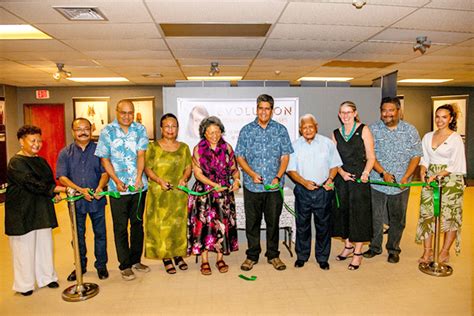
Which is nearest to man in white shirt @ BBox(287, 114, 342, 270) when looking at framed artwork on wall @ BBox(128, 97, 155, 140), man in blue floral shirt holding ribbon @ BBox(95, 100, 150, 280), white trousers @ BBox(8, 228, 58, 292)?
man in blue floral shirt holding ribbon @ BBox(95, 100, 150, 280)

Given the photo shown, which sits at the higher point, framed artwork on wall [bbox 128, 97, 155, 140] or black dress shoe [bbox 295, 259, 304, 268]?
framed artwork on wall [bbox 128, 97, 155, 140]

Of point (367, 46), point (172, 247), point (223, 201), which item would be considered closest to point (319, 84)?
point (367, 46)

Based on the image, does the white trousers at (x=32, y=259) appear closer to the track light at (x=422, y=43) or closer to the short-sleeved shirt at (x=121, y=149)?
the short-sleeved shirt at (x=121, y=149)

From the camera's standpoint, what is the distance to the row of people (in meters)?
3.61

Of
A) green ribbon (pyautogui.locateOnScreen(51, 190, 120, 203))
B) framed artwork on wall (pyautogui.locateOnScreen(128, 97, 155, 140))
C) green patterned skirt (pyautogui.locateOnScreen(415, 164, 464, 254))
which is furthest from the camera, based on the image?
framed artwork on wall (pyautogui.locateOnScreen(128, 97, 155, 140))

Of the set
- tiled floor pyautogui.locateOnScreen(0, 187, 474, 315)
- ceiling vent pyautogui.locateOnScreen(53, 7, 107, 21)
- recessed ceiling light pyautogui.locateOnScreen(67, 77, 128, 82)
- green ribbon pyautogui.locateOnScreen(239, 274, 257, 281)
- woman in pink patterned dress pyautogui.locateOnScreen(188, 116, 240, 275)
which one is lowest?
tiled floor pyautogui.locateOnScreen(0, 187, 474, 315)

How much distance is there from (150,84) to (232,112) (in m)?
5.94

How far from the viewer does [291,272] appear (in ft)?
12.9

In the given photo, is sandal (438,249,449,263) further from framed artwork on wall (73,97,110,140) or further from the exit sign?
the exit sign

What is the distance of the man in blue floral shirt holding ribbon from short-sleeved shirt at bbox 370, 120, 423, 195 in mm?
2578

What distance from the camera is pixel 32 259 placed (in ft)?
11.2

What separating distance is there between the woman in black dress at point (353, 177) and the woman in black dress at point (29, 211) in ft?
9.13

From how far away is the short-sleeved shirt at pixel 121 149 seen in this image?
3557 mm

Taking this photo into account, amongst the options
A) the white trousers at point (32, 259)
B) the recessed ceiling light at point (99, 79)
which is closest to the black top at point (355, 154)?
the white trousers at point (32, 259)
